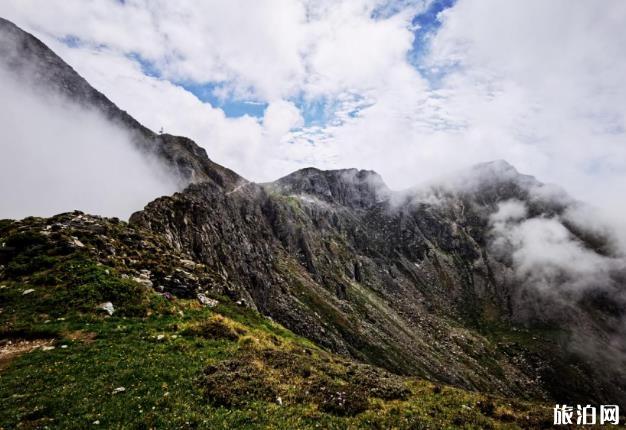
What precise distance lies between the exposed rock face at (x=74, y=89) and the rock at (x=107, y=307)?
16005 cm

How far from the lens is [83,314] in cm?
2522

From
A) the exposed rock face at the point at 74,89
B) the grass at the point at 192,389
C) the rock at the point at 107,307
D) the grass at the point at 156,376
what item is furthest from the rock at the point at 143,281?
the exposed rock face at the point at 74,89

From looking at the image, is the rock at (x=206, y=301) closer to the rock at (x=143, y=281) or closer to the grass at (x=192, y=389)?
the rock at (x=143, y=281)

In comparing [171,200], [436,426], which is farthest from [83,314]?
[171,200]

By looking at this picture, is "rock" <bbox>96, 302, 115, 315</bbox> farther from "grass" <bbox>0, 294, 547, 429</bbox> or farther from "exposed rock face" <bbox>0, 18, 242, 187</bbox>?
"exposed rock face" <bbox>0, 18, 242, 187</bbox>

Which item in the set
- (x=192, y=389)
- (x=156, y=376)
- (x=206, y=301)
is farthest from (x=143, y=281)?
(x=192, y=389)

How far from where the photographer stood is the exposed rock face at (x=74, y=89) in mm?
147125

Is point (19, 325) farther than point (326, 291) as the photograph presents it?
No

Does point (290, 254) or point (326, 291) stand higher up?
point (290, 254)

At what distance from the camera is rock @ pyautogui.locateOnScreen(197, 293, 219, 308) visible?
3555cm

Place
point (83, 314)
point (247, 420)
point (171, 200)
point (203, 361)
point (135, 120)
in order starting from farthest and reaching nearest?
point (135, 120) < point (171, 200) < point (83, 314) < point (203, 361) < point (247, 420)

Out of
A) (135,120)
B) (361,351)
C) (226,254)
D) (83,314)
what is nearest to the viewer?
(83,314)

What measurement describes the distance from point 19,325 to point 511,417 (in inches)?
1297

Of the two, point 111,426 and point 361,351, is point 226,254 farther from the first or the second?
point 111,426
